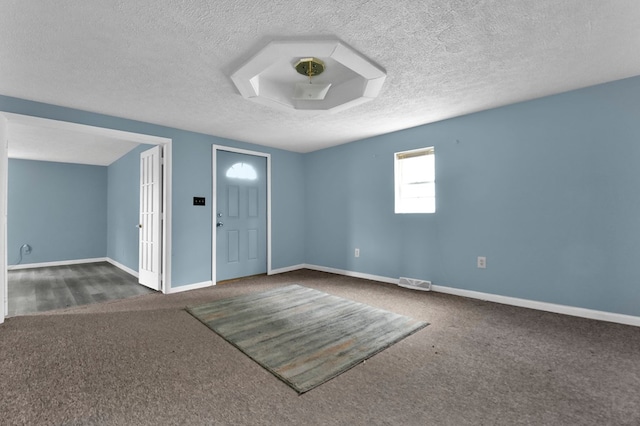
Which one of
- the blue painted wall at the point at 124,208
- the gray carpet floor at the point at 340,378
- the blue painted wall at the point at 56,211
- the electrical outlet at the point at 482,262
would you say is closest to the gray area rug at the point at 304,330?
the gray carpet floor at the point at 340,378

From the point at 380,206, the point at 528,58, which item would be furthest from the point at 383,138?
the point at 528,58

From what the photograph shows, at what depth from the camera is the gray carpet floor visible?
4.84 ft

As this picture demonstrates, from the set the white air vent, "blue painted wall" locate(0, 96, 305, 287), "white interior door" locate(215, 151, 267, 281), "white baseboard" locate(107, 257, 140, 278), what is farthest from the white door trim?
the white air vent

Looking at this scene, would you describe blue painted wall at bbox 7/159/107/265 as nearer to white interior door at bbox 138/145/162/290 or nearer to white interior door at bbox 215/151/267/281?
white interior door at bbox 138/145/162/290

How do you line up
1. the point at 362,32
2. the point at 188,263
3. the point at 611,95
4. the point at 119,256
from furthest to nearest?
the point at 119,256
the point at 188,263
the point at 611,95
the point at 362,32

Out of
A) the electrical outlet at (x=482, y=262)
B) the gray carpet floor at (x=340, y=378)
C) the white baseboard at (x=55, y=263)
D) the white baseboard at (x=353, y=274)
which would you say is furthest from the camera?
the white baseboard at (x=55, y=263)

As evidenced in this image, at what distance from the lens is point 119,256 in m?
5.93

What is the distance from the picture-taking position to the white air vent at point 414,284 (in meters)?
3.82

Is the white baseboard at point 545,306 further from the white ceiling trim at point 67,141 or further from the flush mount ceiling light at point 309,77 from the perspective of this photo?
the white ceiling trim at point 67,141

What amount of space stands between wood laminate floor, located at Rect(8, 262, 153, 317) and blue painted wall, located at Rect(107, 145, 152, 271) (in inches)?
17.1

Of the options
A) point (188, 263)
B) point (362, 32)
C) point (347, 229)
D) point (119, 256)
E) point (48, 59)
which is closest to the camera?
point (362, 32)

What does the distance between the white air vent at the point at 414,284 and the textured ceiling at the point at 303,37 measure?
7.66ft

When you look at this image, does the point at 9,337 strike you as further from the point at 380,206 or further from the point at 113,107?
the point at 380,206

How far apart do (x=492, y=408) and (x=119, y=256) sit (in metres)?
6.90
